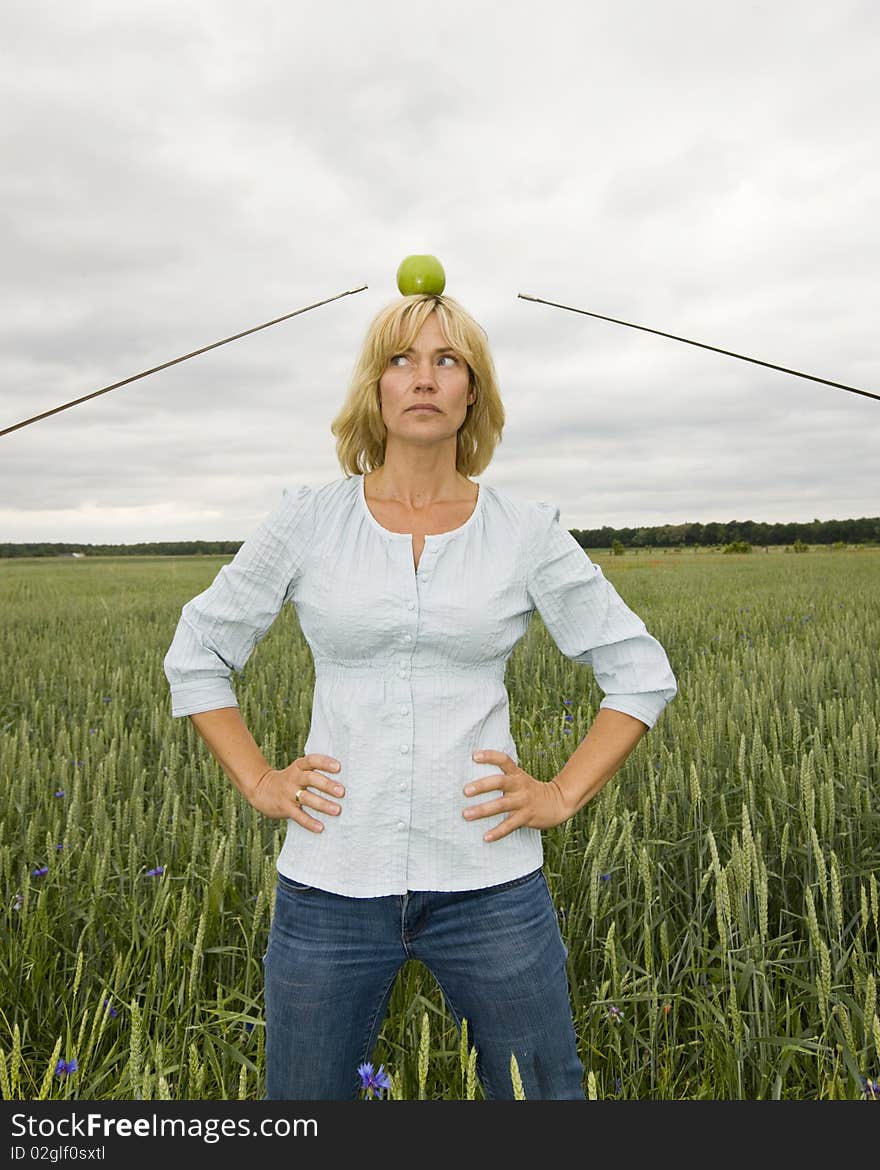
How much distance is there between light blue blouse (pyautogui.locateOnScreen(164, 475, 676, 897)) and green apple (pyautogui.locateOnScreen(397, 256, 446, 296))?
1.37 feet

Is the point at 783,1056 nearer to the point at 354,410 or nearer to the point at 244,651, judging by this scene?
the point at 244,651

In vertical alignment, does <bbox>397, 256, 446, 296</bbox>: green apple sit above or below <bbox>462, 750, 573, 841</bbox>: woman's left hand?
above

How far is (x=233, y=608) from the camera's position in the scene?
5.51 feet

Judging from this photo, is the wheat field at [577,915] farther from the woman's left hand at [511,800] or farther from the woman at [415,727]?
the woman's left hand at [511,800]

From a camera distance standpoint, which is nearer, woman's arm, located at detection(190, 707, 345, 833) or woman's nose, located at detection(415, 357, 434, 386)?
woman's arm, located at detection(190, 707, 345, 833)

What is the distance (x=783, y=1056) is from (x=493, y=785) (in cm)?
108

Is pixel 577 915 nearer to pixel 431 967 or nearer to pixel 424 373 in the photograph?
pixel 431 967

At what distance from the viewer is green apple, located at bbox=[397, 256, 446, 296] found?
5.81 ft

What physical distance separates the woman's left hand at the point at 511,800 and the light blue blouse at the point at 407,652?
0.04 metres

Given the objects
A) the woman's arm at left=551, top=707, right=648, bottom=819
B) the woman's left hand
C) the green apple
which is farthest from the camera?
the green apple

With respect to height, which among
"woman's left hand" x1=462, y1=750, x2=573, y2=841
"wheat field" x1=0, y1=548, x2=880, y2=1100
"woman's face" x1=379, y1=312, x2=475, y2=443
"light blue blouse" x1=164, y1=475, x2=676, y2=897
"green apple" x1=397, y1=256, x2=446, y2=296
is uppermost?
"green apple" x1=397, y1=256, x2=446, y2=296

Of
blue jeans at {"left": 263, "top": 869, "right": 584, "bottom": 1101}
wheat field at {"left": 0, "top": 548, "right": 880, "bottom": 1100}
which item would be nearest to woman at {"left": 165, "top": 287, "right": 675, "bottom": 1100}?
blue jeans at {"left": 263, "top": 869, "right": 584, "bottom": 1101}

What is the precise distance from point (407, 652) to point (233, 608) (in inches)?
14.2

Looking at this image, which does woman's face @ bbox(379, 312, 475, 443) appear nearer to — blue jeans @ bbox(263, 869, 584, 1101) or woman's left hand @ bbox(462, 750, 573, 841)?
woman's left hand @ bbox(462, 750, 573, 841)
